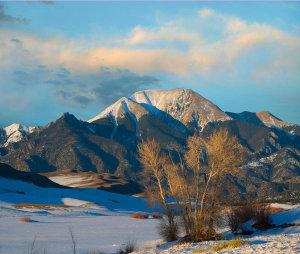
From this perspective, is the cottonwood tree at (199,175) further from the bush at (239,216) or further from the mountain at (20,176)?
the mountain at (20,176)

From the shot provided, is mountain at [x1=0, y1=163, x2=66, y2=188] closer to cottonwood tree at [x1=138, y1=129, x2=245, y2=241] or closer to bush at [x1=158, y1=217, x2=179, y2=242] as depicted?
bush at [x1=158, y1=217, x2=179, y2=242]

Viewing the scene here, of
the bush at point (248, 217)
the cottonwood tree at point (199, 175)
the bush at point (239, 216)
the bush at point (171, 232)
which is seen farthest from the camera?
the bush at point (171, 232)

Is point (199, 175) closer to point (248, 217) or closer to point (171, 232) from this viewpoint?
point (248, 217)

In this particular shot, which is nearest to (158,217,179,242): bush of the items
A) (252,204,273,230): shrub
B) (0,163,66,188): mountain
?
(252,204,273,230): shrub

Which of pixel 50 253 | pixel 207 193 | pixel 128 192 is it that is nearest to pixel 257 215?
pixel 207 193

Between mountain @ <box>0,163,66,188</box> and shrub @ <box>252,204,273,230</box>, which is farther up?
mountain @ <box>0,163,66,188</box>

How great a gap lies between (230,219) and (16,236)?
1655cm

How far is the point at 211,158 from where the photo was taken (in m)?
22.6

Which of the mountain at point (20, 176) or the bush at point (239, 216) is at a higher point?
the mountain at point (20, 176)

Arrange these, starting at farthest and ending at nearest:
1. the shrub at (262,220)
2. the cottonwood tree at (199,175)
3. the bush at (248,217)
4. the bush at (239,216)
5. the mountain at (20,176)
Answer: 1. the mountain at (20,176)
2. the bush at (239,216)
3. the bush at (248,217)
4. the shrub at (262,220)
5. the cottonwood tree at (199,175)

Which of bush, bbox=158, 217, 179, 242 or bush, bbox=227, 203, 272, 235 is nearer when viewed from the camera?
bush, bbox=227, 203, 272, 235

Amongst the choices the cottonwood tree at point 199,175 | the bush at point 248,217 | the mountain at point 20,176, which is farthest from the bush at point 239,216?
the mountain at point 20,176

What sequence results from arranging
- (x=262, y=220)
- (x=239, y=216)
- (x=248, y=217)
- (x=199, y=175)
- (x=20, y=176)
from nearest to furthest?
(x=262, y=220) < (x=199, y=175) < (x=239, y=216) < (x=248, y=217) < (x=20, y=176)

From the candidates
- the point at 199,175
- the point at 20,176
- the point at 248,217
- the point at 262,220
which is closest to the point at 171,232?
the point at 199,175
